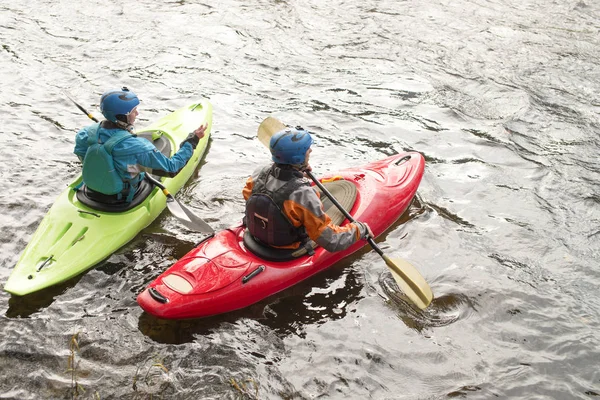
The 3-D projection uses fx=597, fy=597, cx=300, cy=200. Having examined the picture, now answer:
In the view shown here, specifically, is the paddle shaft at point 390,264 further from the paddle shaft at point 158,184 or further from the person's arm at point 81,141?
the person's arm at point 81,141

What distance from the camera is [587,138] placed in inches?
291

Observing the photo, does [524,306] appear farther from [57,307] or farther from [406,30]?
[406,30]

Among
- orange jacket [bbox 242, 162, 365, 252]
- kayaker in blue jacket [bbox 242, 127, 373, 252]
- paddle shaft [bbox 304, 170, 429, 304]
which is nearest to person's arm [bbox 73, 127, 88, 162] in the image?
kayaker in blue jacket [bbox 242, 127, 373, 252]

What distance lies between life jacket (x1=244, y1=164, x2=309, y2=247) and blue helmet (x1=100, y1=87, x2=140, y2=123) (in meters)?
1.23

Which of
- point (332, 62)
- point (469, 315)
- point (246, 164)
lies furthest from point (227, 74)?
point (469, 315)

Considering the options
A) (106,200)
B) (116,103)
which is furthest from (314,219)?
(106,200)

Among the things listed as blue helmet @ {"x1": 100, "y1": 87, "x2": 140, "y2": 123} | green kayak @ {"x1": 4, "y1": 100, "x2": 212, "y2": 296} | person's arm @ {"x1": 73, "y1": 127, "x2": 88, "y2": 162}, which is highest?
blue helmet @ {"x1": 100, "y1": 87, "x2": 140, "y2": 123}

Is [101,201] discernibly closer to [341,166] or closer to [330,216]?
[330,216]

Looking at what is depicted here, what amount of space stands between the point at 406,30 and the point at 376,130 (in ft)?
10.8

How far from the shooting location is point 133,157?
16.3 feet

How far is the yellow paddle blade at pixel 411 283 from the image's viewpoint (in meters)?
4.70

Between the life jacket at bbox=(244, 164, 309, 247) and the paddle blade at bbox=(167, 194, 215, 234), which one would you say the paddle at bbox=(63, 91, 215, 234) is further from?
the life jacket at bbox=(244, 164, 309, 247)

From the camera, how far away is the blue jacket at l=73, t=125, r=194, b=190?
16.1 feet

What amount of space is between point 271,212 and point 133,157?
1.33 meters
